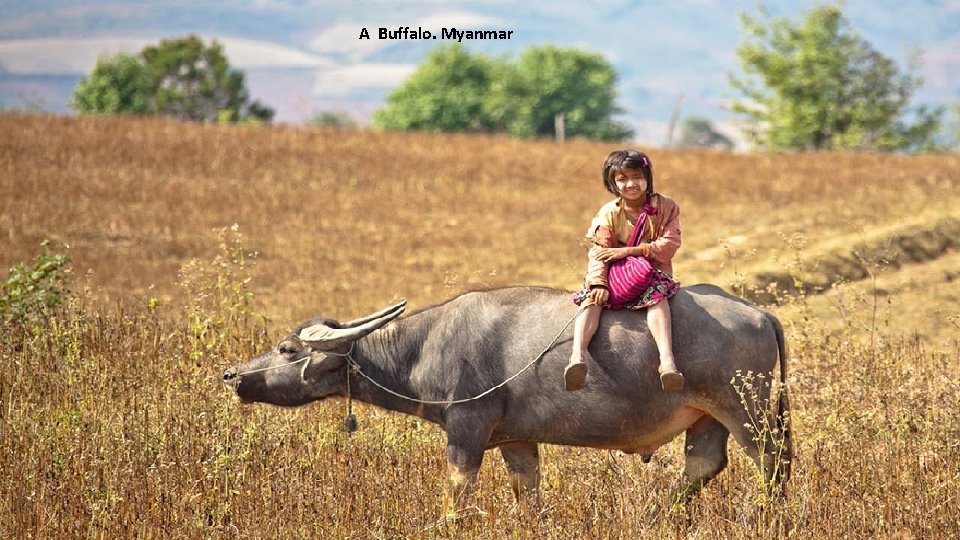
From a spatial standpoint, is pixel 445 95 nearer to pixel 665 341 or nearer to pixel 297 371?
pixel 297 371

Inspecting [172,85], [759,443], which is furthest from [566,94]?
[759,443]

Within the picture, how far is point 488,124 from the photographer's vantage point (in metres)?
110

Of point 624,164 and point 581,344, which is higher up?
point 624,164

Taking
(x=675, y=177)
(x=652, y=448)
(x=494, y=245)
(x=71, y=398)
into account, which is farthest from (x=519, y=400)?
(x=675, y=177)

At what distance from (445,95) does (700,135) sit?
64.7m

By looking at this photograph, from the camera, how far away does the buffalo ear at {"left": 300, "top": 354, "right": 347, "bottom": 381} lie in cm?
702

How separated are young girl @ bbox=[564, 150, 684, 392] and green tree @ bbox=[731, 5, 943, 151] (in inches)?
2440

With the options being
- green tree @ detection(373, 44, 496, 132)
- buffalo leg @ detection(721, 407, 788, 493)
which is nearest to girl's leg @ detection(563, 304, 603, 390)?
buffalo leg @ detection(721, 407, 788, 493)

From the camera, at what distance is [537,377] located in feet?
22.1

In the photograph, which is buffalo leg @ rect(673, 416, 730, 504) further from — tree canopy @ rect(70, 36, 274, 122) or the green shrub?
tree canopy @ rect(70, 36, 274, 122)

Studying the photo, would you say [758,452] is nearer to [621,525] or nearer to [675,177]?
[621,525]

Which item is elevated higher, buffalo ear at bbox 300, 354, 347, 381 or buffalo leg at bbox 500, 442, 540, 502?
buffalo ear at bbox 300, 354, 347, 381

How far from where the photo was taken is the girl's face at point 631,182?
6531mm

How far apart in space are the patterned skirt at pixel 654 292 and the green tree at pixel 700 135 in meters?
141
